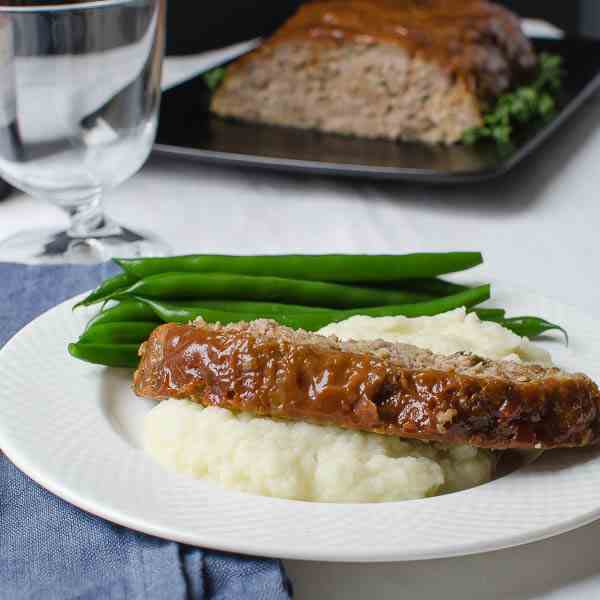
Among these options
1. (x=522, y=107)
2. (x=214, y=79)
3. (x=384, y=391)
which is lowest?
(x=214, y=79)

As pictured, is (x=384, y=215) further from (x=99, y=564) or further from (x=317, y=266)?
(x=99, y=564)

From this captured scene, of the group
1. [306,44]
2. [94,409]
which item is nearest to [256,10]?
[306,44]

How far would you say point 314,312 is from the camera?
317 centimetres

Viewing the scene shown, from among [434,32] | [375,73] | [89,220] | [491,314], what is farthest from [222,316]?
[434,32]

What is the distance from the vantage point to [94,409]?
265 cm

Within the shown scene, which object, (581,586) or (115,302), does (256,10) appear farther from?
(581,586)

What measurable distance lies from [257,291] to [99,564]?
1.22m

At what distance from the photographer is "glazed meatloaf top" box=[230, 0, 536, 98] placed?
546 centimetres

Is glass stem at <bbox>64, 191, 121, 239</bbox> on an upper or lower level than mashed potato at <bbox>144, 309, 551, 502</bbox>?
lower

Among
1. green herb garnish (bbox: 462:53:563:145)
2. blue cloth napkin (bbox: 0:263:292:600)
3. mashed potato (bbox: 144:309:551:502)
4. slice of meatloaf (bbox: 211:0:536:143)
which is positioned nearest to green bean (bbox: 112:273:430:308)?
mashed potato (bbox: 144:309:551:502)

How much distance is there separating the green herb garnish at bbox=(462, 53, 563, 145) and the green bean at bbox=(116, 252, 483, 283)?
1928 millimetres

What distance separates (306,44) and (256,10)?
3.01 meters

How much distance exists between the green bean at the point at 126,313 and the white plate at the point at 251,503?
0.34m

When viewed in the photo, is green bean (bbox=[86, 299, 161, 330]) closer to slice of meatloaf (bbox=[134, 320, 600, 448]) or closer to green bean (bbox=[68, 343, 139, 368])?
green bean (bbox=[68, 343, 139, 368])
